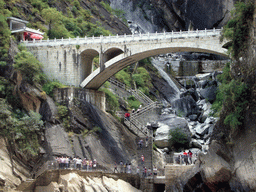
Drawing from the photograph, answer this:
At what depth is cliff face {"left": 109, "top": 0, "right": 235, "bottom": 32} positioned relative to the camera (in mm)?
62094

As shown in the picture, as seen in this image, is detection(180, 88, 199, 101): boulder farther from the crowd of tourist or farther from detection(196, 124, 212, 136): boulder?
the crowd of tourist

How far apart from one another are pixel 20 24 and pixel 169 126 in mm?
20677

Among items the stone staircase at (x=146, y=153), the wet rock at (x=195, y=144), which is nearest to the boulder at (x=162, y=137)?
the stone staircase at (x=146, y=153)

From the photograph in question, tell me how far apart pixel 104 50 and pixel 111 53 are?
5.29ft

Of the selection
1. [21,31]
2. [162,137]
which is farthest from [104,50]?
[162,137]

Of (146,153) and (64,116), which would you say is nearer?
(64,116)

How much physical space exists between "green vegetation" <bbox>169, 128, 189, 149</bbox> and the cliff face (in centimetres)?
2570

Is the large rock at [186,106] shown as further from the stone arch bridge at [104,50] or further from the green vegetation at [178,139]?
the stone arch bridge at [104,50]

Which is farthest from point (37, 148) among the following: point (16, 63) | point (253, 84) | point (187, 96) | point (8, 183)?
point (187, 96)

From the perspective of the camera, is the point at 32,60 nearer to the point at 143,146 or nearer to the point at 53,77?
the point at 53,77

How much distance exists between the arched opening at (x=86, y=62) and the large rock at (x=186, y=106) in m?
14.1

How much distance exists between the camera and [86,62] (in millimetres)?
42719

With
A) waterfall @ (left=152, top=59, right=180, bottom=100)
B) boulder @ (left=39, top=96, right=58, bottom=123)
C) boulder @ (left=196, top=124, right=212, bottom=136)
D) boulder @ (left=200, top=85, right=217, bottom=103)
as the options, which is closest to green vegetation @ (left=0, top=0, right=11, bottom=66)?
boulder @ (left=39, top=96, right=58, bottom=123)

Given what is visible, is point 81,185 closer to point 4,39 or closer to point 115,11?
point 4,39
